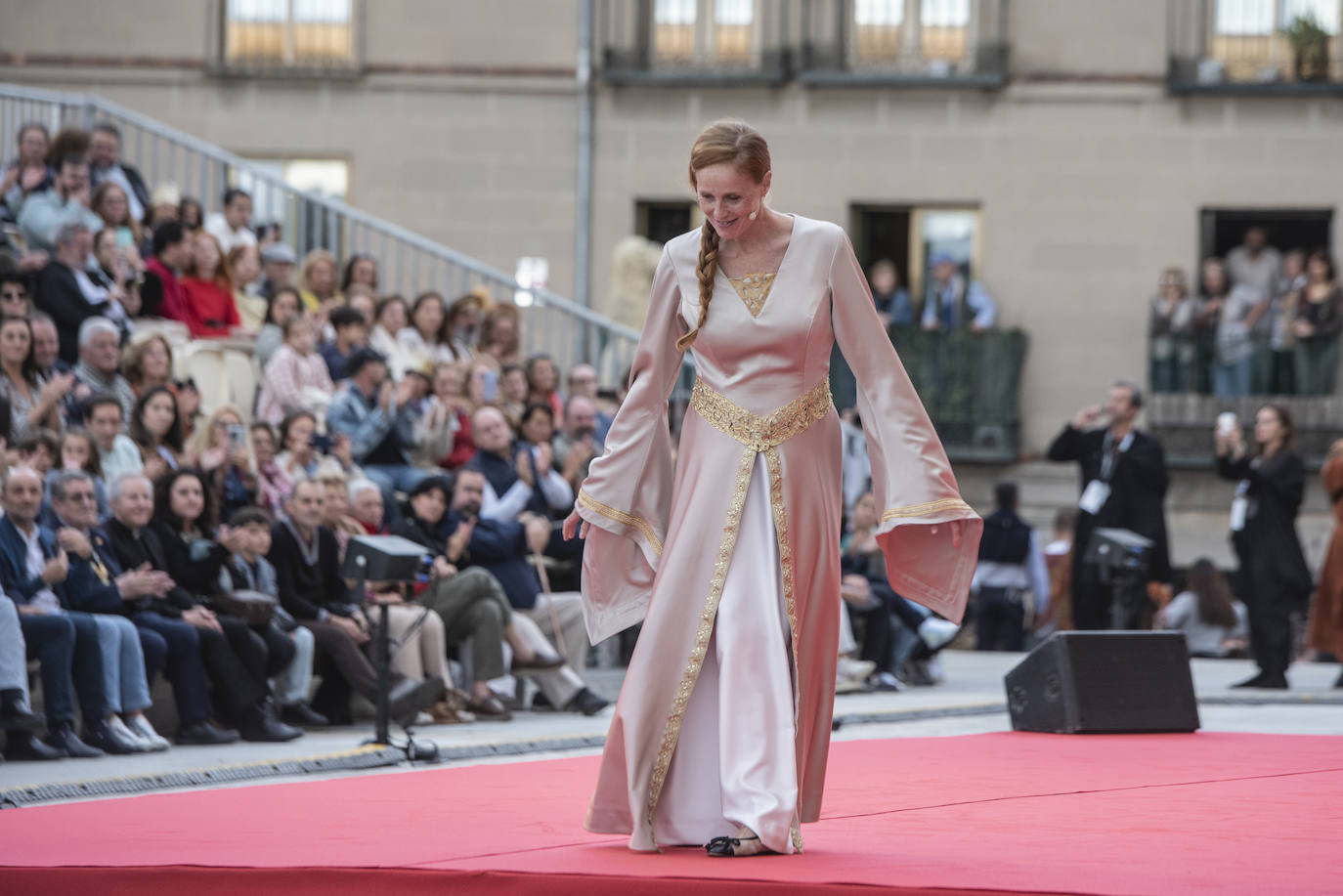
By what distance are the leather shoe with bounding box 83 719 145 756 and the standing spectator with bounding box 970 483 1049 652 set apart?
7529 millimetres

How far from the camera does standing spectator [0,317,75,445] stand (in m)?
9.91

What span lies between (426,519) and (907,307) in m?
9.37

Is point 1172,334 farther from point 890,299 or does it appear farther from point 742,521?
point 742,521

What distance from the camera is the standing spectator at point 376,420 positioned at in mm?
11914

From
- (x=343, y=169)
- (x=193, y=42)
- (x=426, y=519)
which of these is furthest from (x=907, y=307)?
(x=426, y=519)

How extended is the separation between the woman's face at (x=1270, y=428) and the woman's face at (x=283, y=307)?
5.85m

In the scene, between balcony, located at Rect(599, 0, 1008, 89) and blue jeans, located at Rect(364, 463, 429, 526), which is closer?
blue jeans, located at Rect(364, 463, 429, 526)

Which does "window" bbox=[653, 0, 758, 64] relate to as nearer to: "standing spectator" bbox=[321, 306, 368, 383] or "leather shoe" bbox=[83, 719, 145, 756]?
"standing spectator" bbox=[321, 306, 368, 383]

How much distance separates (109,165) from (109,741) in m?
5.84

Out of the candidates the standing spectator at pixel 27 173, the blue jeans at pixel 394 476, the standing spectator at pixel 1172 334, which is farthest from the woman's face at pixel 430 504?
the standing spectator at pixel 1172 334

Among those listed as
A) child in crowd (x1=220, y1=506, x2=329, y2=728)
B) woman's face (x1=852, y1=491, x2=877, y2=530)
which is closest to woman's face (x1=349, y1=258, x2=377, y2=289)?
→ woman's face (x1=852, y1=491, x2=877, y2=530)

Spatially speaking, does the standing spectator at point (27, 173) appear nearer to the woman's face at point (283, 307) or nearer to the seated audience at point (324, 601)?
the woman's face at point (283, 307)

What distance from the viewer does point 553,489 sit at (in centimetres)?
1166

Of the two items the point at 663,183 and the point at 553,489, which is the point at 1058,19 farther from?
the point at 553,489
